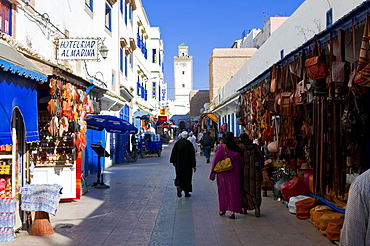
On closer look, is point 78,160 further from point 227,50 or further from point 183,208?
point 227,50

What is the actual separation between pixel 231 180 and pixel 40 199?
135 inches

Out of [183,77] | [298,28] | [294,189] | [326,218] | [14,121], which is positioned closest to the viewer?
[326,218]

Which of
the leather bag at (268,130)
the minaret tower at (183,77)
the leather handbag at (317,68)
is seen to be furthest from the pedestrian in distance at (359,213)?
the minaret tower at (183,77)

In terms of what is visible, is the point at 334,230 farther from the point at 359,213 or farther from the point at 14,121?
the point at 14,121

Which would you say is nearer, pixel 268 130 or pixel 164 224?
pixel 164 224

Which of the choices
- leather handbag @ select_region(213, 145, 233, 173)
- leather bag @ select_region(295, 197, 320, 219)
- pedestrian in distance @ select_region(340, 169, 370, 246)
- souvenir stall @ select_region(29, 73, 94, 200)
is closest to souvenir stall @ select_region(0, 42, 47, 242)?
souvenir stall @ select_region(29, 73, 94, 200)

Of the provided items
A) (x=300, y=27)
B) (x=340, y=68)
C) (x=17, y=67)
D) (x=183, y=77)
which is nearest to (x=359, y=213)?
(x=340, y=68)

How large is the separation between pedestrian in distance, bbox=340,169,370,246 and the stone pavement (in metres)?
3.70

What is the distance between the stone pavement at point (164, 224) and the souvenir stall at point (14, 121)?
43cm

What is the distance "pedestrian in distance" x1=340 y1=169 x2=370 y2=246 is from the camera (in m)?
2.99

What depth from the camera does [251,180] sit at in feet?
27.6

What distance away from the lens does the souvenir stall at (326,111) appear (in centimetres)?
549

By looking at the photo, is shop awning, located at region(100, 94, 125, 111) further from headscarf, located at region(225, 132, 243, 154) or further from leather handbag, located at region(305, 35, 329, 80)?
leather handbag, located at region(305, 35, 329, 80)

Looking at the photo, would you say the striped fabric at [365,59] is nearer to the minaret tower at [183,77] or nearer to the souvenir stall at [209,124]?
the souvenir stall at [209,124]
